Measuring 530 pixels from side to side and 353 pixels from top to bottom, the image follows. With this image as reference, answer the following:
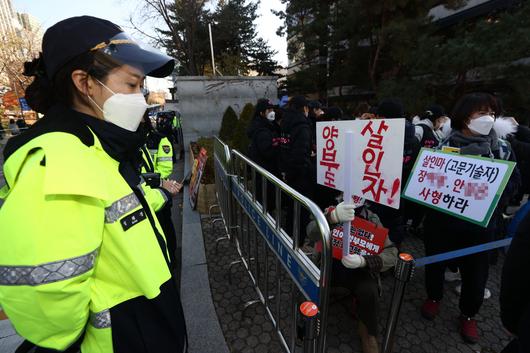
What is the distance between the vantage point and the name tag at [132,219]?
101 cm

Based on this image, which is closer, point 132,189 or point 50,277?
point 50,277

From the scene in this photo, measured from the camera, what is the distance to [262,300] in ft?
8.74

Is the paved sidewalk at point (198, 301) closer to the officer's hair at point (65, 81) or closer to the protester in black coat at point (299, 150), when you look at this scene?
the protester in black coat at point (299, 150)

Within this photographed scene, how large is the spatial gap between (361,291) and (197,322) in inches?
62.2

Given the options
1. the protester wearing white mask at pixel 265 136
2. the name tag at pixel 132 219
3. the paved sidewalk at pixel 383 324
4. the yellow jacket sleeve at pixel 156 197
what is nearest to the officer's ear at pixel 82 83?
the name tag at pixel 132 219

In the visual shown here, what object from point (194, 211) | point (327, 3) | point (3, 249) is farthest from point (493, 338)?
point (327, 3)

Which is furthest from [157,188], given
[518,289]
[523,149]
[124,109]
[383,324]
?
[523,149]

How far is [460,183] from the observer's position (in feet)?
7.71

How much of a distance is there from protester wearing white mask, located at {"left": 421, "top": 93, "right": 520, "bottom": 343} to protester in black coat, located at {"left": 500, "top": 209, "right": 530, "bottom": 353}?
3.67 ft

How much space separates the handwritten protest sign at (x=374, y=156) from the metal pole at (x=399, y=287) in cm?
34

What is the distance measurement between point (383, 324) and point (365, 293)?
784 mm

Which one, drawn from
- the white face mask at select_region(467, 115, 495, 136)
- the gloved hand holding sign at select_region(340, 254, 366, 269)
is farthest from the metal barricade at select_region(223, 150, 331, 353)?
the white face mask at select_region(467, 115, 495, 136)

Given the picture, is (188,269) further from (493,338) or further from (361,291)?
(493,338)

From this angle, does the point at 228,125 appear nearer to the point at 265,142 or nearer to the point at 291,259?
the point at 265,142
